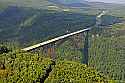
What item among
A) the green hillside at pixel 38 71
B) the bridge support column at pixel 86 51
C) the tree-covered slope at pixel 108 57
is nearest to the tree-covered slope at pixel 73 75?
the green hillside at pixel 38 71

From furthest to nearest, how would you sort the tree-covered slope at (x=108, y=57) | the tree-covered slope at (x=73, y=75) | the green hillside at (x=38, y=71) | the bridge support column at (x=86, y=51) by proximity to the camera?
the bridge support column at (x=86, y=51), the tree-covered slope at (x=108, y=57), the green hillside at (x=38, y=71), the tree-covered slope at (x=73, y=75)

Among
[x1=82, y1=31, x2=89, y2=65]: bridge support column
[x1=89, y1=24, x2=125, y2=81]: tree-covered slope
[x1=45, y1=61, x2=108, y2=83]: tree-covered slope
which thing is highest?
[x1=45, y1=61, x2=108, y2=83]: tree-covered slope

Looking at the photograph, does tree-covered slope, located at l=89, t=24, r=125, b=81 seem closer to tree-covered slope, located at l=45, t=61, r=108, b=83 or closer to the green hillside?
the green hillside

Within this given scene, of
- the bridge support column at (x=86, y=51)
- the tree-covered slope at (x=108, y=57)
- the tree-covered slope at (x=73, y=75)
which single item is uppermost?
the tree-covered slope at (x=73, y=75)

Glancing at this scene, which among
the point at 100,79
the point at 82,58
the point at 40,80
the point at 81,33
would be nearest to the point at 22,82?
the point at 40,80

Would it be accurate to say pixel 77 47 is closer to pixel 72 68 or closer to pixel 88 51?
pixel 88 51

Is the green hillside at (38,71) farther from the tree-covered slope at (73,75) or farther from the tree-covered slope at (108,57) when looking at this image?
the tree-covered slope at (108,57)

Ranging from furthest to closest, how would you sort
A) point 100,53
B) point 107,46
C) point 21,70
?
point 107,46 < point 100,53 < point 21,70

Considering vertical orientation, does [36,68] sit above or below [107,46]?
above

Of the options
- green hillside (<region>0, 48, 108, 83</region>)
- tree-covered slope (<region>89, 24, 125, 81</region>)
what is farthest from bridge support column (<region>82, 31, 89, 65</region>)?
green hillside (<region>0, 48, 108, 83</region>)

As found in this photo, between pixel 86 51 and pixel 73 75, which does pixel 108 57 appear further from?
pixel 73 75

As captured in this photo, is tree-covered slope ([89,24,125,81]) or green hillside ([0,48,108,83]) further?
tree-covered slope ([89,24,125,81])
